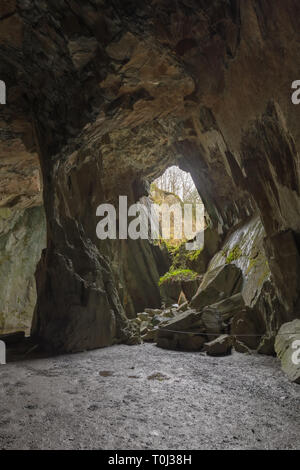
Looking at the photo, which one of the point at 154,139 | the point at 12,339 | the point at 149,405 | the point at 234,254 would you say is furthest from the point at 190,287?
the point at 149,405

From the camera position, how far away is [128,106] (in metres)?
7.96

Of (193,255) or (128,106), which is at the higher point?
(128,106)

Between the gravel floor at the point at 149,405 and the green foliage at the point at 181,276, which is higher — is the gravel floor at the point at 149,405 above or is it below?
below

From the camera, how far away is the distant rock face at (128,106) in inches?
223

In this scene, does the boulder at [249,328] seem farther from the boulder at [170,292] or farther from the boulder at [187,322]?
the boulder at [170,292]

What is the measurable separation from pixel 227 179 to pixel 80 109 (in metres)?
7.17

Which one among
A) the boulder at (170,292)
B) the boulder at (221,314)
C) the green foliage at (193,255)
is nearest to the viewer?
the boulder at (221,314)

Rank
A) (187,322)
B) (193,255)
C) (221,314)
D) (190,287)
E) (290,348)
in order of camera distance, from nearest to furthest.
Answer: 1. (290,348)
2. (187,322)
3. (221,314)
4. (190,287)
5. (193,255)

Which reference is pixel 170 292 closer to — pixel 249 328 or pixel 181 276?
pixel 181 276

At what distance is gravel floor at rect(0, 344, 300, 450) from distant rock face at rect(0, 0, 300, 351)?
1915mm

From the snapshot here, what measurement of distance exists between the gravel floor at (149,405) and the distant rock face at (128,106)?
1.91 metres

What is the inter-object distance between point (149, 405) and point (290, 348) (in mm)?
2895

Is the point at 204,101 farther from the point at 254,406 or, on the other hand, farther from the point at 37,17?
the point at 254,406

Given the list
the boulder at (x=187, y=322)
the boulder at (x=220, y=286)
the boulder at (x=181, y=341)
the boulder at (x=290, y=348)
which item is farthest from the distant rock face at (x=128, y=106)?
the boulder at (x=220, y=286)
